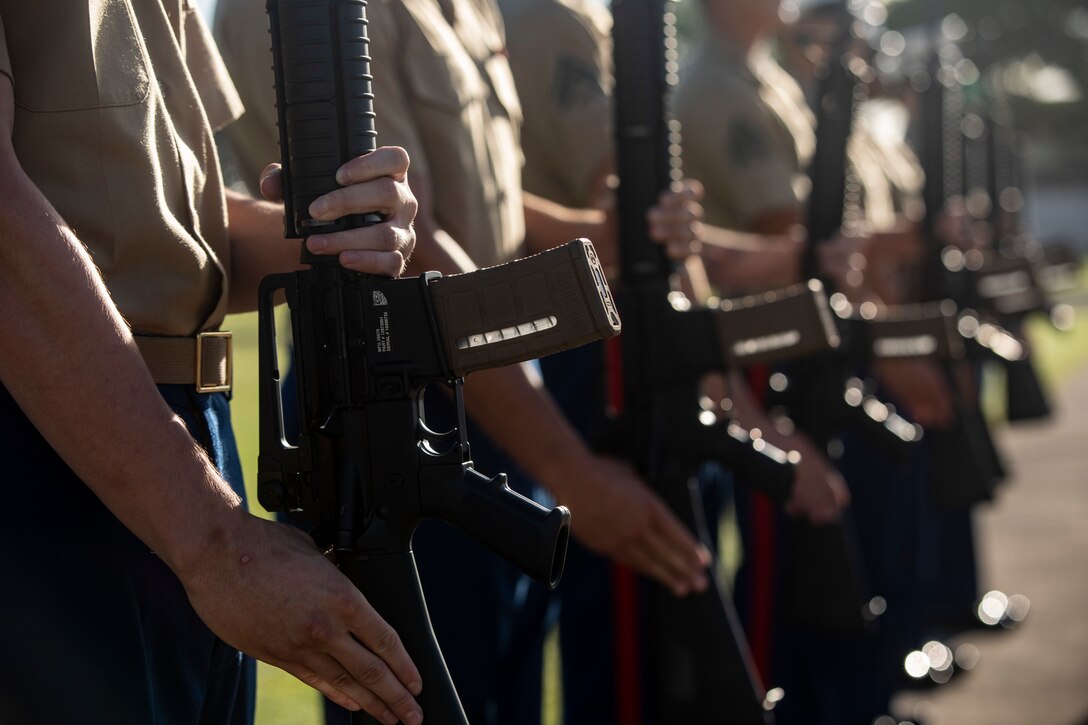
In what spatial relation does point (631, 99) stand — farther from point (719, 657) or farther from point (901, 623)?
point (901, 623)

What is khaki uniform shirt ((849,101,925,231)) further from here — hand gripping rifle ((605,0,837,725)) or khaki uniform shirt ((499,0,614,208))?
hand gripping rifle ((605,0,837,725))

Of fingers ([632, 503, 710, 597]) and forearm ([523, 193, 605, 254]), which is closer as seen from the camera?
fingers ([632, 503, 710, 597])

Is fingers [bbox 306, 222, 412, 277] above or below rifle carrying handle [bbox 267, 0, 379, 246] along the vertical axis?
below

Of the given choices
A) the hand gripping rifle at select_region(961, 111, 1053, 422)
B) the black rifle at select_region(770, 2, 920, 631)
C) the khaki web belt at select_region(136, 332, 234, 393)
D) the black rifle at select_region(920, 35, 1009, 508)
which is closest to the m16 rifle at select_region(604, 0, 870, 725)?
the black rifle at select_region(770, 2, 920, 631)

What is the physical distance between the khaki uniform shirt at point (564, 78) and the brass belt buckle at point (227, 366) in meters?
1.54

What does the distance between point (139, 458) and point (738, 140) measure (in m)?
2.81

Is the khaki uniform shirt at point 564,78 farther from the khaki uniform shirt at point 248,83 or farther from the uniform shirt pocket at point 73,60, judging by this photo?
the uniform shirt pocket at point 73,60

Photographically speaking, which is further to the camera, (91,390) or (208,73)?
(208,73)

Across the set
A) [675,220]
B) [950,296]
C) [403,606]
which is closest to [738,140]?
[675,220]

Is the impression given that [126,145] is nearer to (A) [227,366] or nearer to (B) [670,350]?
(A) [227,366]

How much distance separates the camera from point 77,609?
1.28 metres

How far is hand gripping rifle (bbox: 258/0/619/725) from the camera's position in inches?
52.3

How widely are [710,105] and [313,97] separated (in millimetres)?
2622

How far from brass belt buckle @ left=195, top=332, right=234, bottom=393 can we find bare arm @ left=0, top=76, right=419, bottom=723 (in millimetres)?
197
